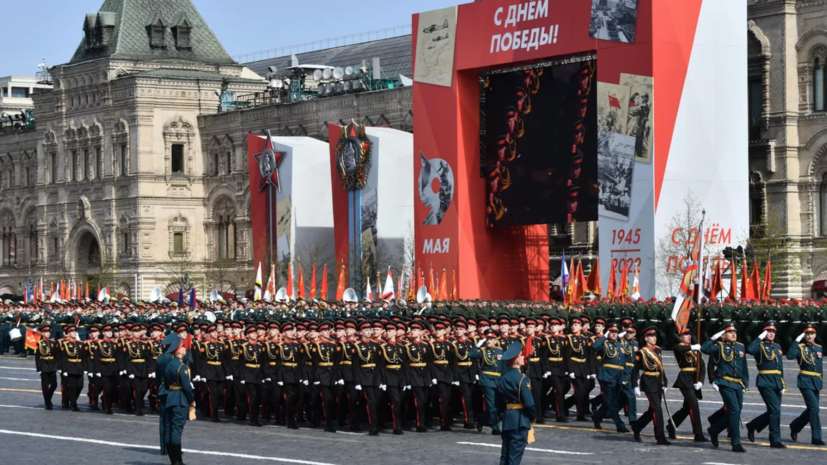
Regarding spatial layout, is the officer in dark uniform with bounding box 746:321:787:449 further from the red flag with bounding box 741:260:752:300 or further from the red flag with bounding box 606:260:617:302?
the red flag with bounding box 606:260:617:302

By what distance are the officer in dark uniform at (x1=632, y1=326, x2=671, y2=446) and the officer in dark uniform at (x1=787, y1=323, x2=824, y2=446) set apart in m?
1.80

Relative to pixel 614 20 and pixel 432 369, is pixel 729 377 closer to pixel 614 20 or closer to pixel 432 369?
pixel 432 369

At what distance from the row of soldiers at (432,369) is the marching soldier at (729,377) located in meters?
0.02

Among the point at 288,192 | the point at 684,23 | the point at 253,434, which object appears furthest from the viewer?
the point at 288,192

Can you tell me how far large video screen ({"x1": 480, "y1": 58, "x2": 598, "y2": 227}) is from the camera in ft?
157

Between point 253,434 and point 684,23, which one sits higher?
point 684,23

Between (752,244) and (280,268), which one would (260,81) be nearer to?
(280,268)

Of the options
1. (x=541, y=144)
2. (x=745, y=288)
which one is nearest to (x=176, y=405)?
(x=745, y=288)

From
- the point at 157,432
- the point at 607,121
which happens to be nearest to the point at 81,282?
the point at 607,121

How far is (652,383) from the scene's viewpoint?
66.8 feet

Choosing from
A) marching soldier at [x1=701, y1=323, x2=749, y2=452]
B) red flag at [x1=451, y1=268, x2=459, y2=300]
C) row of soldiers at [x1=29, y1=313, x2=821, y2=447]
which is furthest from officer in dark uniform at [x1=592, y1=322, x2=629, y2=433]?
red flag at [x1=451, y1=268, x2=459, y2=300]

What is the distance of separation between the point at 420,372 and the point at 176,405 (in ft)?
15.2

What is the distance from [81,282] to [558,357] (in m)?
58.7

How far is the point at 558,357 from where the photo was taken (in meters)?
23.2
